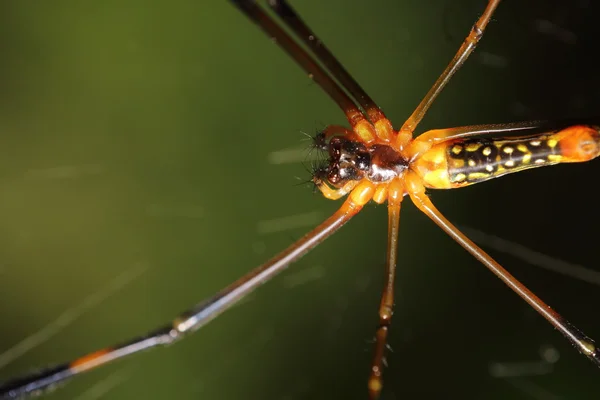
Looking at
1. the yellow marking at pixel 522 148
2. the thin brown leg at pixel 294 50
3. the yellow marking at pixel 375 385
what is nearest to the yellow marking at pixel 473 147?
the yellow marking at pixel 522 148

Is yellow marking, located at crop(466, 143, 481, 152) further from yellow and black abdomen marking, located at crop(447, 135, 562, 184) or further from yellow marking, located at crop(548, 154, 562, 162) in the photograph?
yellow marking, located at crop(548, 154, 562, 162)

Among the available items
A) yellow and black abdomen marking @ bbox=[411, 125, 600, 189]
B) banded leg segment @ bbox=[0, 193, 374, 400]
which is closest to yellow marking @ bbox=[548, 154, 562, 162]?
yellow and black abdomen marking @ bbox=[411, 125, 600, 189]

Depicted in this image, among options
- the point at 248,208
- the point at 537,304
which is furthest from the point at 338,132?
the point at 248,208

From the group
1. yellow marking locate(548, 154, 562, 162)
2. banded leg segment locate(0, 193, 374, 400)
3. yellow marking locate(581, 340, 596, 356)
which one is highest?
yellow marking locate(548, 154, 562, 162)

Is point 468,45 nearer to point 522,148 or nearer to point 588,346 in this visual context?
point 522,148

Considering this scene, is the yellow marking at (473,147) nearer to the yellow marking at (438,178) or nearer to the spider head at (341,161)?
the yellow marking at (438,178)

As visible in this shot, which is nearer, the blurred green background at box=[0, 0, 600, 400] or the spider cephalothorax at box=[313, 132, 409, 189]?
the spider cephalothorax at box=[313, 132, 409, 189]

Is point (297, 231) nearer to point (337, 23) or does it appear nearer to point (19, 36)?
point (337, 23)
